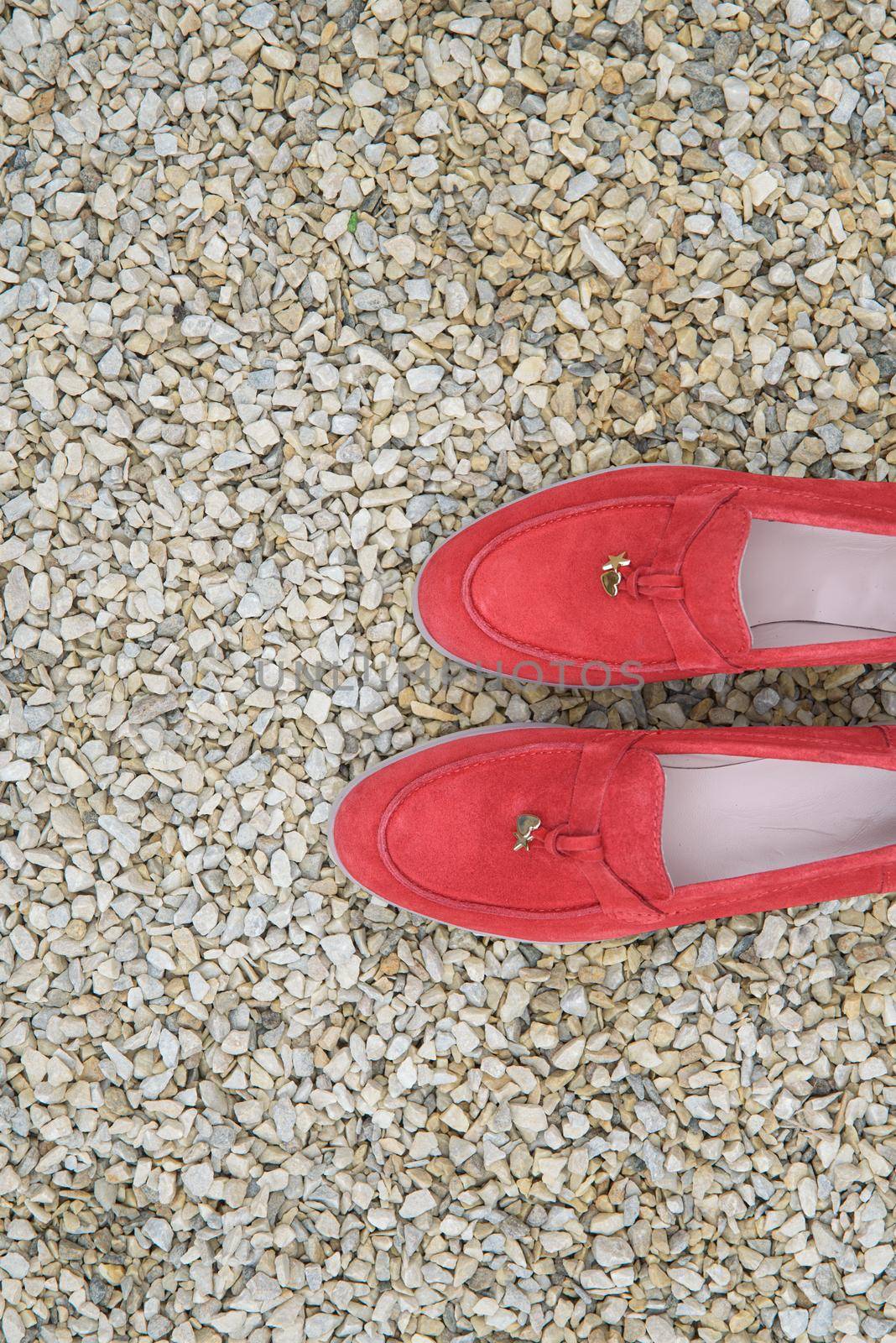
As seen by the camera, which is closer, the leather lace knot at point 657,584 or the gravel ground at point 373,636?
the leather lace knot at point 657,584

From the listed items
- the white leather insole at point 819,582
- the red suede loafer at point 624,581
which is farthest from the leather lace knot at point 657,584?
the white leather insole at point 819,582

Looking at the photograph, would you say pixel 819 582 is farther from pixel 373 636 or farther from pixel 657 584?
pixel 373 636

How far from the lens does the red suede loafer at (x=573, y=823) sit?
1.34m

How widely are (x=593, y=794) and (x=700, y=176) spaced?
3.12 ft

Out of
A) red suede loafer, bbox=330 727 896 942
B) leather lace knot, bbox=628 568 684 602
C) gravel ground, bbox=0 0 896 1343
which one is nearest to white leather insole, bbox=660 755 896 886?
red suede loafer, bbox=330 727 896 942

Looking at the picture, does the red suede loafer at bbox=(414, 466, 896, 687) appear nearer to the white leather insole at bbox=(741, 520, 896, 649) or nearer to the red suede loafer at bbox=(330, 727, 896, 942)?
the white leather insole at bbox=(741, 520, 896, 649)

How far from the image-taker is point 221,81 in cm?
148

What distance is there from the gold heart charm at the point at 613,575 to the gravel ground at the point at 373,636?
21cm

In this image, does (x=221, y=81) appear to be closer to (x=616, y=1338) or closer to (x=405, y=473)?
(x=405, y=473)

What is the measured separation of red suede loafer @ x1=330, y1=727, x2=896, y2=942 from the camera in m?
1.34

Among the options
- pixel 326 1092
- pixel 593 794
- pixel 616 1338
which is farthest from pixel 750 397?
pixel 616 1338

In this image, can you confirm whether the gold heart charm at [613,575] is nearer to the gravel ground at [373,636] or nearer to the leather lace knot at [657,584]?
the leather lace knot at [657,584]

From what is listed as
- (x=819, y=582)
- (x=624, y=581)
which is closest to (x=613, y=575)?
(x=624, y=581)

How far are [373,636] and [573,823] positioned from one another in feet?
1.37
